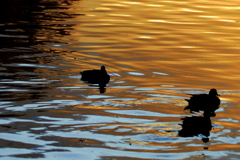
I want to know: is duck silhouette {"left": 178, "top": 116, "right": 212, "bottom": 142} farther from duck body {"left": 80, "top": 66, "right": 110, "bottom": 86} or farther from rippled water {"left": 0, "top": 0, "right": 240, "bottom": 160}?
duck body {"left": 80, "top": 66, "right": 110, "bottom": 86}

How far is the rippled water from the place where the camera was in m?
10.8

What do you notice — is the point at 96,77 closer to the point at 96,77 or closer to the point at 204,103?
the point at 96,77

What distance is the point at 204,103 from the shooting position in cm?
1403

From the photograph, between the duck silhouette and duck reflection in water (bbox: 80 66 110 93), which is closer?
the duck silhouette

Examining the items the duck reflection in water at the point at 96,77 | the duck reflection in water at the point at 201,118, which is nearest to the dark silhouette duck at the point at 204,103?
the duck reflection in water at the point at 201,118

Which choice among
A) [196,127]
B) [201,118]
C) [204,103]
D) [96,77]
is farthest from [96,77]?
[196,127]

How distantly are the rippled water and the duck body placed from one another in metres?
0.29

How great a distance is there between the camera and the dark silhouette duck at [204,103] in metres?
13.8

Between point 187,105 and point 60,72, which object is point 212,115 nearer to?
point 187,105

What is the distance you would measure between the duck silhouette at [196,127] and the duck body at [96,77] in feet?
14.8

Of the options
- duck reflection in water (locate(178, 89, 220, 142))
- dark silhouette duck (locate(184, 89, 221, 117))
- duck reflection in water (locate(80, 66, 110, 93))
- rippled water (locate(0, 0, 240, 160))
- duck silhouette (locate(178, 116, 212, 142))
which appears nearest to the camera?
rippled water (locate(0, 0, 240, 160))

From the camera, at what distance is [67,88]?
50.8 feet

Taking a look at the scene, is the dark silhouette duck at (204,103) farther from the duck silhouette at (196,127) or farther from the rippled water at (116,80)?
the duck silhouette at (196,127)

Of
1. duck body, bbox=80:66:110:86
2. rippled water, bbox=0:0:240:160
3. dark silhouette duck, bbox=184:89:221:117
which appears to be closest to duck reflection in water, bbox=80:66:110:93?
duck body, bbox=80:66:110:86
